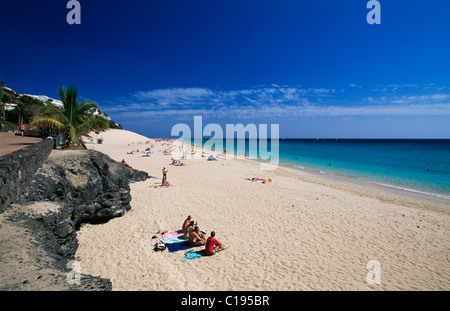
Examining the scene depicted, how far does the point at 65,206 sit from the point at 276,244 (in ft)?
19.4

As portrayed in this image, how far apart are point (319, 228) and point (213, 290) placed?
5153mm

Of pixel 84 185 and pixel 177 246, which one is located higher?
pixel 84 185

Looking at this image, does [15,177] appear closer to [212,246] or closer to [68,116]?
[212,246]

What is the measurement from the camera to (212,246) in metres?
5.84

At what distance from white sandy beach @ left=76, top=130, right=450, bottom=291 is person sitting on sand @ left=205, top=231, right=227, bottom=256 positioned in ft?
0.55

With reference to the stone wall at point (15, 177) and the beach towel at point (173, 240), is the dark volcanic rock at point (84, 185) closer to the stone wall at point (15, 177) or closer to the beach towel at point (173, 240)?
the stone wall at point (15, 177)

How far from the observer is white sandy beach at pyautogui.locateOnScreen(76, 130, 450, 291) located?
191 inches

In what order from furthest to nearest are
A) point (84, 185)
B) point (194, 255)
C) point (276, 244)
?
1. point (84, 185)
2. point (276, 244)
3. point (194, 255)

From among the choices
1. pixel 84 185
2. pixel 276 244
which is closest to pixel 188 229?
pixel 276 244

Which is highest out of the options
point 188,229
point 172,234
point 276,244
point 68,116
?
point 68,116

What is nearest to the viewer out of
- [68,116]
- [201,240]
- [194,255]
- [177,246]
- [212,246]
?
[194,255]

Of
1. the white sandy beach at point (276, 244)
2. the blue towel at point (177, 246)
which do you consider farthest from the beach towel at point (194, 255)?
the blue towel at point (177, 246)
